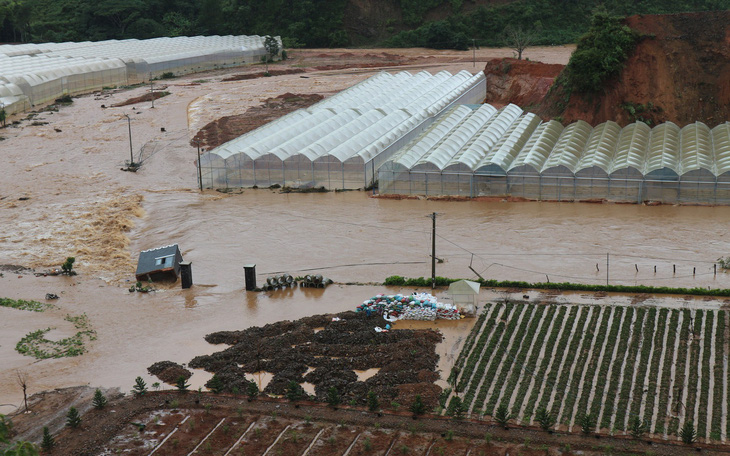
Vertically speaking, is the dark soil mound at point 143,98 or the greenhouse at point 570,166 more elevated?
the dark soil mound at point 143,98

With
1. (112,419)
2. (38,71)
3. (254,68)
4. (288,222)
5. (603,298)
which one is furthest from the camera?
(254,68)

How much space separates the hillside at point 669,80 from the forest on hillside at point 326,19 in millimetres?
43197

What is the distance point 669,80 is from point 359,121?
874 inches

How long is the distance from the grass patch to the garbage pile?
10.3 m

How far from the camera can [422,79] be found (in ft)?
246

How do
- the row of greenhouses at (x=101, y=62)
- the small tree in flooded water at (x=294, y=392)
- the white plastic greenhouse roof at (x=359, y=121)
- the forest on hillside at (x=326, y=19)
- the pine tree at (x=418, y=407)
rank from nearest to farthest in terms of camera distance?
the pine tree at (x=418, y=407) < the small tree in flooded water at (x=294, y=392) < the white plastic greenhouse roof at (x=359, y=121) < the row of greenhouses at (x=101, y=62) < the forest on hillside at (x=326, y=19)

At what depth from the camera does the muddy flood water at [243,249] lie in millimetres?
30953

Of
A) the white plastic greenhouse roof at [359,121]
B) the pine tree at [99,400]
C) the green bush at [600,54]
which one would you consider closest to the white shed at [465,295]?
the pine tree at [99,400]

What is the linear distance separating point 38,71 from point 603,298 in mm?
66402

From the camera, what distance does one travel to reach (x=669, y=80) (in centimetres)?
5853

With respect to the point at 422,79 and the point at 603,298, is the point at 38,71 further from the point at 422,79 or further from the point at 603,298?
the point at 603,298

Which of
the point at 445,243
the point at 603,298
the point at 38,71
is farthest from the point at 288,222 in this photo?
the point at 38,71

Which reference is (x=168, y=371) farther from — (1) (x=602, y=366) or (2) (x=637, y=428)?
(2) (x=637, y=428)

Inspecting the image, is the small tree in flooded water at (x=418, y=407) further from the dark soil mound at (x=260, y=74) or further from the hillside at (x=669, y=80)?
the dark soil mound at (x=260, y=74)
